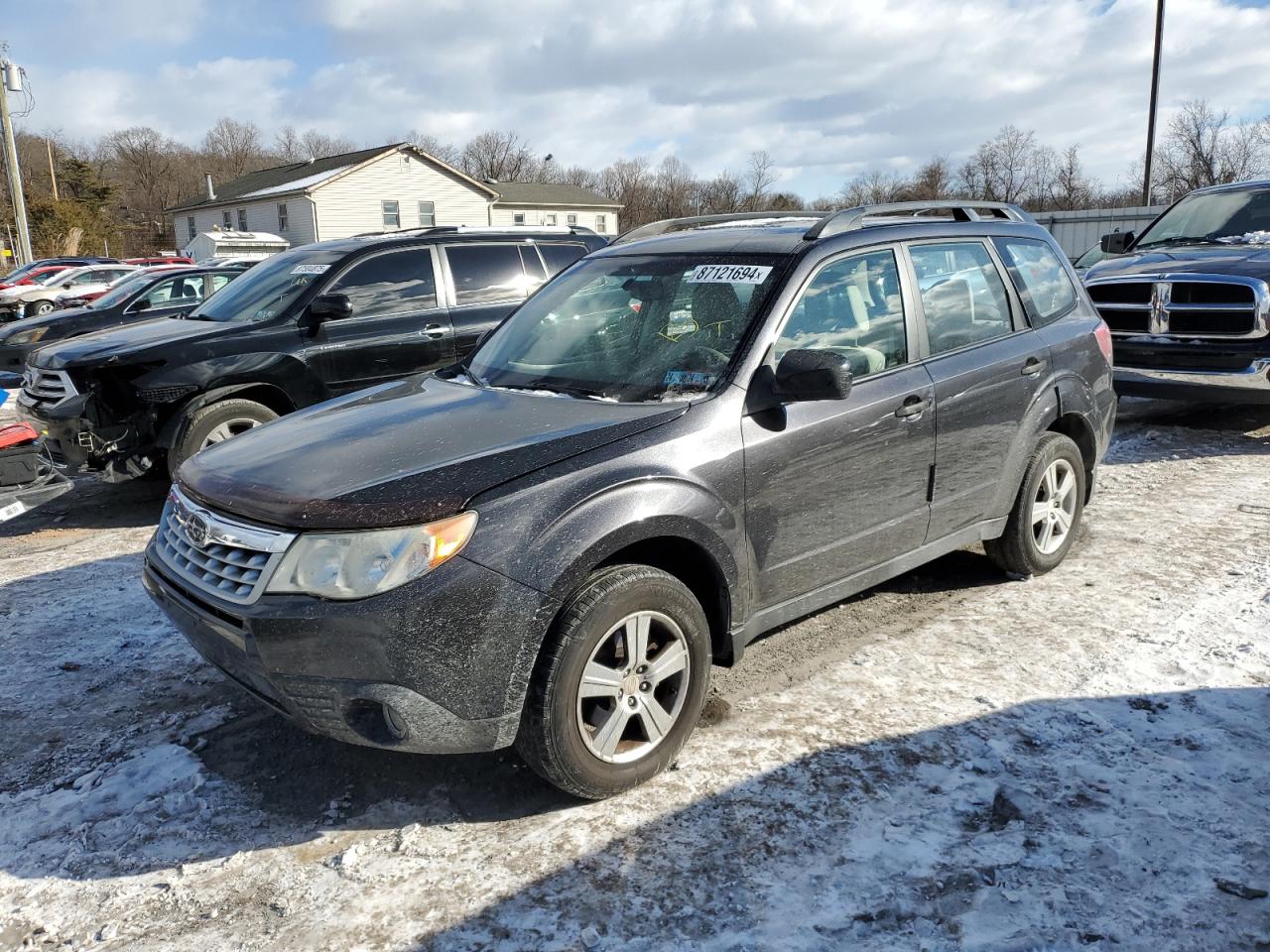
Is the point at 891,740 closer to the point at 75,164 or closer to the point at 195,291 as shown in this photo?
the point at 195,291

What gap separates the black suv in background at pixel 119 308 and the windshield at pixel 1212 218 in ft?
36.3

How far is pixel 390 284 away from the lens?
761 cm

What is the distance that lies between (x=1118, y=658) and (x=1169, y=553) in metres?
1.67

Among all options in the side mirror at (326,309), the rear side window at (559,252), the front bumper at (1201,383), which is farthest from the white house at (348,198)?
the front bumper at (1201,383)

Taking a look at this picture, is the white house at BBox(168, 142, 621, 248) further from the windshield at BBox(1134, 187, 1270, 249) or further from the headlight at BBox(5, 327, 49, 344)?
the windshield at BBox(1134, 187, 1270, 249)

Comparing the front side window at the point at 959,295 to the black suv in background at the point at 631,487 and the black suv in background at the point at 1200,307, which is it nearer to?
the black suv in background at the point at 631,487

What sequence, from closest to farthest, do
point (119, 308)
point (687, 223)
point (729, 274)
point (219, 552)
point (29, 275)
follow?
point (219, 552), point (729, 274), point (687, 223), point (119, 308), point (29, 275)

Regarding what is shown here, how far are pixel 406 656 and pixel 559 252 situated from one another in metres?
6.28

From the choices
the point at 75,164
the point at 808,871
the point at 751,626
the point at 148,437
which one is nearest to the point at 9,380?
the point at 148,437

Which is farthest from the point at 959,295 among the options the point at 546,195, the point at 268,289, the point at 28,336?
the point at 546,195

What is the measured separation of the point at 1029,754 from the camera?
343cm

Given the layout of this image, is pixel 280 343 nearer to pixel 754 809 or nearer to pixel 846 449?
pixel 846 449

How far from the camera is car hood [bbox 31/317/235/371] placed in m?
6.51

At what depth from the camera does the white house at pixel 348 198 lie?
46406 millimetres
